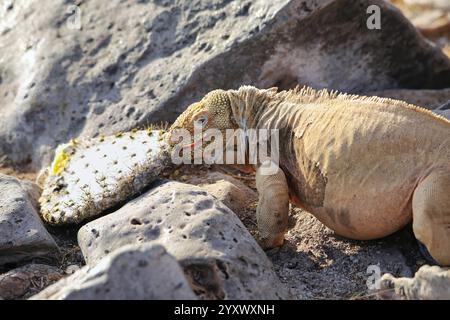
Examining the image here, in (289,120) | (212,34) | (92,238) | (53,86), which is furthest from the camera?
(53,86)

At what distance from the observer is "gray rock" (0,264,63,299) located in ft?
23.1

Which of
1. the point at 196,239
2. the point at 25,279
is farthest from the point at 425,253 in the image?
the point at 25,279

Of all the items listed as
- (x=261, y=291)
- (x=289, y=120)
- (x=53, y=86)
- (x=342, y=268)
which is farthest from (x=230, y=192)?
(x=53, y=86)

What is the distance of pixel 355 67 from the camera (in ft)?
35.6

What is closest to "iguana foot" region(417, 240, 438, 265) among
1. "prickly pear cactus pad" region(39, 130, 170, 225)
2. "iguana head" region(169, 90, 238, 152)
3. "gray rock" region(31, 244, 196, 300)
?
"iguana head" region(169, 90, 238, 152)

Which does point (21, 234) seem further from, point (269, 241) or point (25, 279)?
point (269, 241)

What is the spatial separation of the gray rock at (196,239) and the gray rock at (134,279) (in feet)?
2.58

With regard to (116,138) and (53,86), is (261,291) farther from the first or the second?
(53,86)

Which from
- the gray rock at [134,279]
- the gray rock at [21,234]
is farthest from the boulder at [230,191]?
the gray rock at [134,279]

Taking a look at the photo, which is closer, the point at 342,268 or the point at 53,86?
A: the point at 342,268

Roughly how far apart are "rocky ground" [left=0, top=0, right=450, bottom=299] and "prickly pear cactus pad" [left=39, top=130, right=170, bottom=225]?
0.69 feet

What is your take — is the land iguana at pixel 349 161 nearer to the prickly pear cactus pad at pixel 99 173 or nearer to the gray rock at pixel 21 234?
the prickly pear cactus pad at pixel 99 173

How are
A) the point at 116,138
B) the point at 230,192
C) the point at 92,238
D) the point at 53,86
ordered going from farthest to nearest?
the point at 53,86 < the point at 116,138 < the point at 230,192 < the point at 92,238
